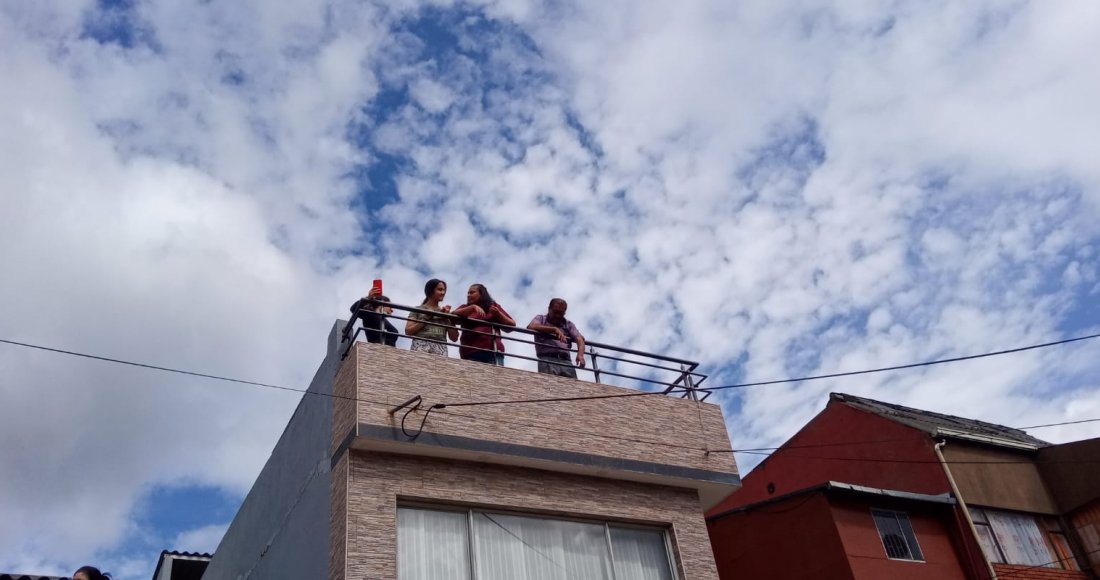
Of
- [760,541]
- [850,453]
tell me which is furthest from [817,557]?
[850,453]

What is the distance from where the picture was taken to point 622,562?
941 centimetres

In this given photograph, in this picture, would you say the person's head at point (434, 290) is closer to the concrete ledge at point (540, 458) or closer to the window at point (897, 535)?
the concrete ledge at point (540, 458)

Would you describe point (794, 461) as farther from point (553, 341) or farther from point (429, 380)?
point (429, 380)

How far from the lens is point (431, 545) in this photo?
331 inches

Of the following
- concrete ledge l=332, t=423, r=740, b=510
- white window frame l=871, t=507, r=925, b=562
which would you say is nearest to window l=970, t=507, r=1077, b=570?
white window frame l=871, t=507, r=925, b=562

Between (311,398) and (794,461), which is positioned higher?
(794,461)

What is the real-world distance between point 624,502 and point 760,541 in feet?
19.3

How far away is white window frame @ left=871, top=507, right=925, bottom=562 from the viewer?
14.2 meters

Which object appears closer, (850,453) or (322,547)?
(322,547)

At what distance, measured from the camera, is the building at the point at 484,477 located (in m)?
8.45

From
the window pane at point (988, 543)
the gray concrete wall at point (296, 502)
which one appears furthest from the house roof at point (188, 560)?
the window pane at point (988, 543)

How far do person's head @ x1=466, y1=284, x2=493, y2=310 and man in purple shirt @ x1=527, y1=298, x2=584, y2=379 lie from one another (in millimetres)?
564

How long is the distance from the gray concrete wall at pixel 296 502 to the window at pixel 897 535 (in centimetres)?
909

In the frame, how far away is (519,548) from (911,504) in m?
8.84
